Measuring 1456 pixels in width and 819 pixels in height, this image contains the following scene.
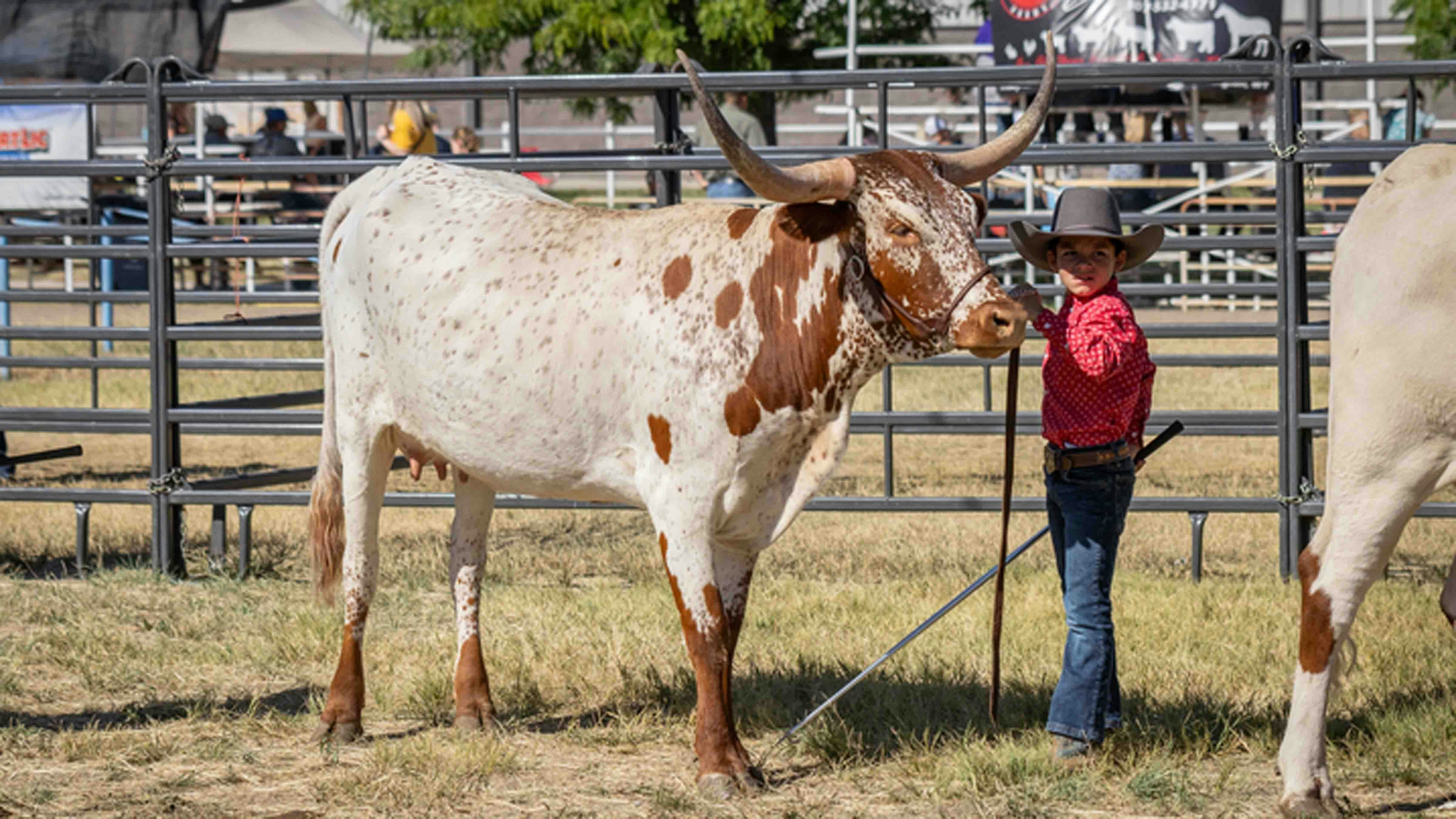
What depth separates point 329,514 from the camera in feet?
20.1

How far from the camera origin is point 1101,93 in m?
17.7

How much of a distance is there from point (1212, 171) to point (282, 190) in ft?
35.4

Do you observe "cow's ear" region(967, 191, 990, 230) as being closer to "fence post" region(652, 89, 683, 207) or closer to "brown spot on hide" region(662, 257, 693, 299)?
"brown spot on hide" region(662, 257, 693, 299)

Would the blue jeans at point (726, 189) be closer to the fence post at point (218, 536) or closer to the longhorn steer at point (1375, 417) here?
the fence post at point (218, 536)

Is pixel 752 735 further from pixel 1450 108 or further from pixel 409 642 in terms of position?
pixel 1450 108

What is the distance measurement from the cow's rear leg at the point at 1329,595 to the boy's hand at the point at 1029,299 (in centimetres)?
89

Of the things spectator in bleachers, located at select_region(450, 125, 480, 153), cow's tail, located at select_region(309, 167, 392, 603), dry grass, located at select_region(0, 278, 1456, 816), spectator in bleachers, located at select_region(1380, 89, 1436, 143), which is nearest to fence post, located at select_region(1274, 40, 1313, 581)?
dry grass, located at select_region(0, 278, 1456, 816)

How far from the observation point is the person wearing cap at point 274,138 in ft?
53.8

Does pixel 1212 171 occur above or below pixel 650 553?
above

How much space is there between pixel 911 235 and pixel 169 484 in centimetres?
486

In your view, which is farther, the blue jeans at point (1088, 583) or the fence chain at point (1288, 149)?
the fence chain at point (1288, 149)

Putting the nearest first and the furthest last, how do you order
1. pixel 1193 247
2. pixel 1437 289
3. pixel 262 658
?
pixel 1437 289 → pixel 262 658 → pixel 1193 247

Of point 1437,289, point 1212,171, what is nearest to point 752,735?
point 1437,289

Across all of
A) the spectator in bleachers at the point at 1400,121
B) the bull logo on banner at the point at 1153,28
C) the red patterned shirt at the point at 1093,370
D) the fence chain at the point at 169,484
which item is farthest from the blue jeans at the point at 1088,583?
the bull logo on banner at the point at 1153,28
